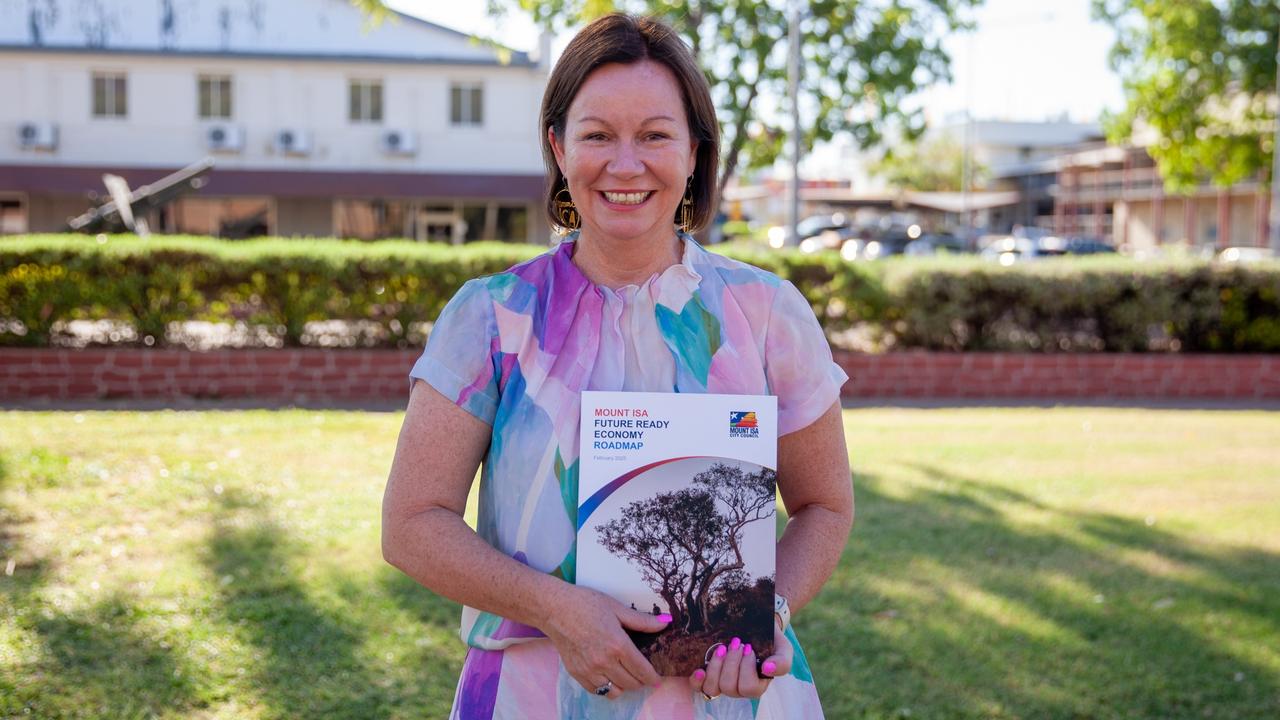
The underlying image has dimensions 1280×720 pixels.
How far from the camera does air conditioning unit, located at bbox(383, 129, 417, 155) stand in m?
33.1

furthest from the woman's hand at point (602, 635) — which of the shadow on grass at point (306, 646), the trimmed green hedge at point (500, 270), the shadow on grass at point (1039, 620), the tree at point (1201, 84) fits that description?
the tree at point (1201, 84)

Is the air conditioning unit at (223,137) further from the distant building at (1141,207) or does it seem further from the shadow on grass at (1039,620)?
the distant building at (1141,207)

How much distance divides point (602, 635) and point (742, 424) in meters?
0.38

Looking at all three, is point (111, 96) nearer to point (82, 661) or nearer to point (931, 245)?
point (931, 245)

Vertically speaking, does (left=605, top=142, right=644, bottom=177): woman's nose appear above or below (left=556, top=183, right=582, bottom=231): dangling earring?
above

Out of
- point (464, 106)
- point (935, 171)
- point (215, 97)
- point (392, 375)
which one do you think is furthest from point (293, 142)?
point (935, 171)

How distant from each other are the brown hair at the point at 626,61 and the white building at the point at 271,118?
31453 millimetres

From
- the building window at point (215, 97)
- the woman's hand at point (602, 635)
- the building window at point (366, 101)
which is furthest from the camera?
the building window at point (366, 101)

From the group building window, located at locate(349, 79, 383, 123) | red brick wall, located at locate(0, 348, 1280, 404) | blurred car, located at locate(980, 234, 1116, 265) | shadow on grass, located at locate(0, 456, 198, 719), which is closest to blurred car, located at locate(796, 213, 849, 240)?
blurred car, located at locate(980, 234, 1116, 265)

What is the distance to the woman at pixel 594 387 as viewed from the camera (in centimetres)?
190

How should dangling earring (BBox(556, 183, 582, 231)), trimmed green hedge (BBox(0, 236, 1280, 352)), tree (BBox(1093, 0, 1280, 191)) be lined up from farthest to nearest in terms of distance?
tree (BBox(1093, 0, 1280, 191)), trimmed green hedge (BBox(0, 236, 1280, 352)), dangling earring (BBox(556, 183, 582, 231))

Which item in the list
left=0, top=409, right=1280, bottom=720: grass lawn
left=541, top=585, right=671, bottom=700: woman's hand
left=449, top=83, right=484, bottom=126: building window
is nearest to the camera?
left=541, top=585, right=671, bottom=700: woman's hand

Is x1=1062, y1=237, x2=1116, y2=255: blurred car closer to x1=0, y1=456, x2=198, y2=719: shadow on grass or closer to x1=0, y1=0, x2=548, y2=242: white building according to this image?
x1=0, y1=0, x2=548, y2=242: white building

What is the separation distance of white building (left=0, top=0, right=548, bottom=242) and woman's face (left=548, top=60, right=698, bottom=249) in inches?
1242
